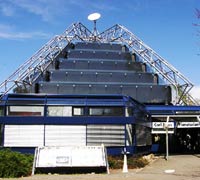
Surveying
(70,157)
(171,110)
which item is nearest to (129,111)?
(70,157)

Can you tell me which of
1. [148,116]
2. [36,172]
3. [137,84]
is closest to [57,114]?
[36,172]

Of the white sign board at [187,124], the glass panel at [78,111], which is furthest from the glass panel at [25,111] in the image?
the white sign board at [187,124]

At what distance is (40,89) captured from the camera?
5706 centimetres

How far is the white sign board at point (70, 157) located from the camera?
22922 millimetres

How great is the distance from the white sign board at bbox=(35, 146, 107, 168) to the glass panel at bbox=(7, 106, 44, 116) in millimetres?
7740

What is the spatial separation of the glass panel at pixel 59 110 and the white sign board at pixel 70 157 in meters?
7.69

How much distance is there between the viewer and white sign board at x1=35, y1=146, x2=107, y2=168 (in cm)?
2292

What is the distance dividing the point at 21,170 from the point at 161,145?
36.0 meters

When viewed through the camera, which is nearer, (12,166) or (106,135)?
(12,166)

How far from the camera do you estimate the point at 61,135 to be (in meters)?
30.5

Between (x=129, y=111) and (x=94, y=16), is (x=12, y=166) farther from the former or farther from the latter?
(x=94, y=16)

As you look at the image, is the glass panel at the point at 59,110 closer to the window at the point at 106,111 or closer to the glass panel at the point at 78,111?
the glass panel at the point at 78,111

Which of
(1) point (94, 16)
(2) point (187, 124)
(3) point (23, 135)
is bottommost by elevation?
(3) point (23, 135)

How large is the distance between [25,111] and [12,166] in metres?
9.62
